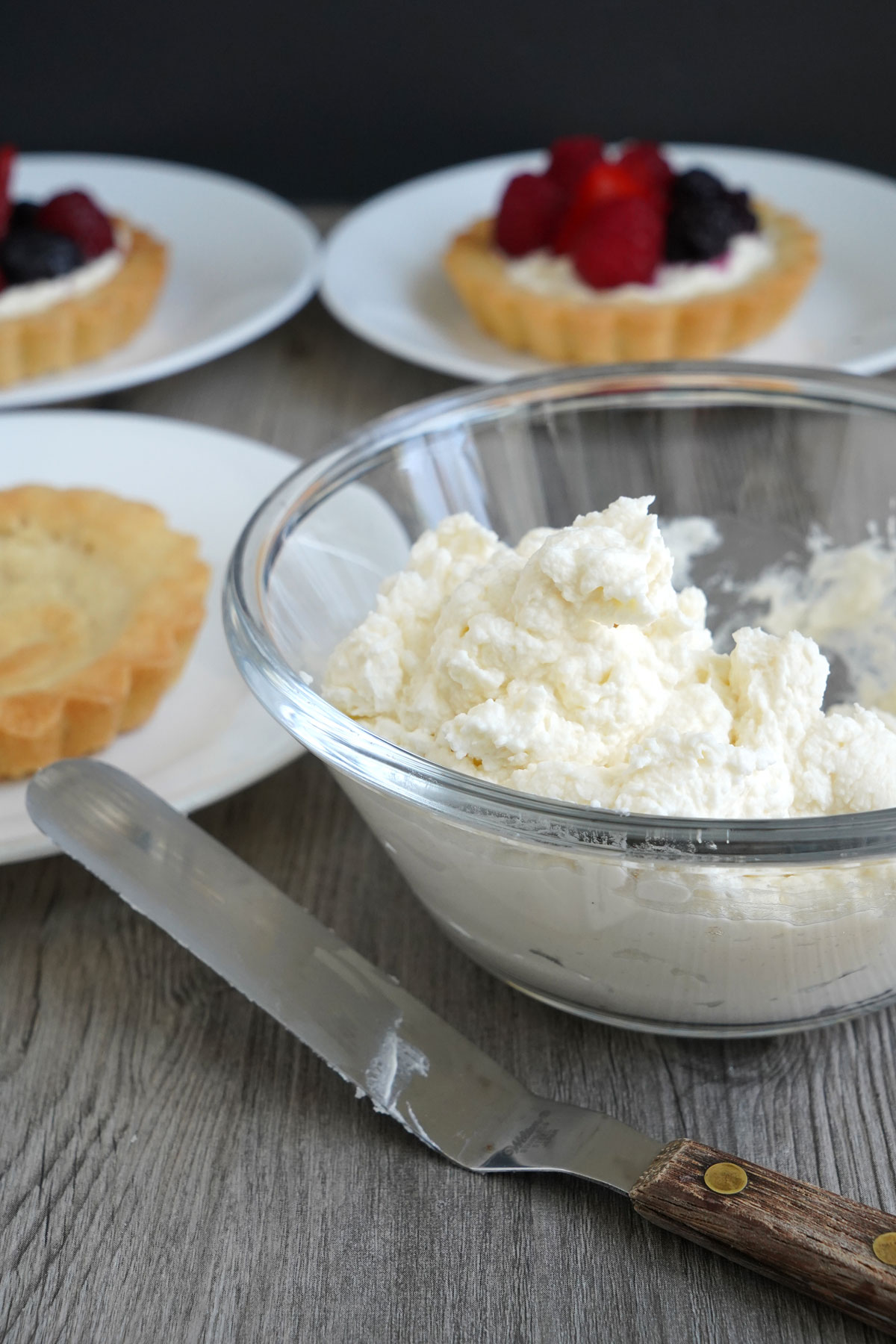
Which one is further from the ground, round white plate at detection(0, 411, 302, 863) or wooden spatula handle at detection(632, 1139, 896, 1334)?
wooden spatula handle at detection(632, 1139, 896, 1334)

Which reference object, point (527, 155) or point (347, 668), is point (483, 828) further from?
point (527, 155)

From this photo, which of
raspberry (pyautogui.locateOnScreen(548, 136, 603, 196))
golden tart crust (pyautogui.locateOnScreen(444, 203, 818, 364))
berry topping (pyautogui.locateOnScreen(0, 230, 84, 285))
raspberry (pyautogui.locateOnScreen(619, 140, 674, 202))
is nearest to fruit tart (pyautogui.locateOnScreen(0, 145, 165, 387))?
berry topping (pyautogui.locateOnScreen(0, 230, 84, 285))

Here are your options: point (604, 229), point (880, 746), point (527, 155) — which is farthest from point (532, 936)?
point (527, 155)

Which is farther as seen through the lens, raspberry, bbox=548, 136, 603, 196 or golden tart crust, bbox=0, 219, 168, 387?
raspberry, bbox=548, 136, 603, 196

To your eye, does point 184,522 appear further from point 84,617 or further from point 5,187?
point 5,187

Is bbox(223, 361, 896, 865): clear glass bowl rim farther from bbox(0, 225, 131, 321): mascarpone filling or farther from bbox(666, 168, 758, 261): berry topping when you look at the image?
bbox(0, 225, 131, 321): mascarpone filling

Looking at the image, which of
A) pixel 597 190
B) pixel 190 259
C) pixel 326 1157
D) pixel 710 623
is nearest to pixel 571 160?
pixel 597 190

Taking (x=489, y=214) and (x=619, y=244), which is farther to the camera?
(x=489, y=214)
